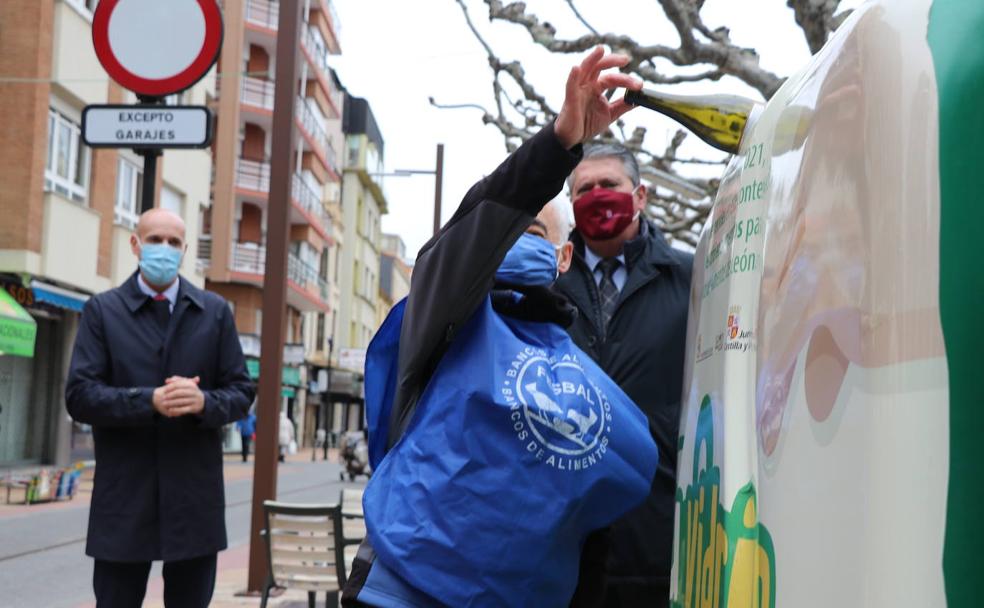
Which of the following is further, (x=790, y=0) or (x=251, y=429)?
(x=251, y=429)

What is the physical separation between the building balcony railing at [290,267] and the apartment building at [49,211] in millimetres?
13416

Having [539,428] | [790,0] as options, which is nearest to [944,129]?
[539,428]

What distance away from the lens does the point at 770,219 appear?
1517 mm

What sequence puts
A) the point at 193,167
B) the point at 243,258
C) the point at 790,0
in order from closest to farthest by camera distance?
the point at 790,0 → the point at 193,167 → the point at 243,258

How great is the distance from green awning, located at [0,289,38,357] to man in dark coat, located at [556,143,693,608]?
15.9m

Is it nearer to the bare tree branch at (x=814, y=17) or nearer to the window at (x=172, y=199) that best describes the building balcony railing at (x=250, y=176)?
the window at (x=172, y=199)

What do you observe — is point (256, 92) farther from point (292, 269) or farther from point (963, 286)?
point (963, 286)

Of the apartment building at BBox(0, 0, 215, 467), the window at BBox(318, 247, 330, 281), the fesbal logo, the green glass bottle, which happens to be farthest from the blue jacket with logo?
the window at BBox(318, 247, 330, 281)

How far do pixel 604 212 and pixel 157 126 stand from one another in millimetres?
2897

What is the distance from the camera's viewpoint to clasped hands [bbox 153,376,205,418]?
12.8 ft

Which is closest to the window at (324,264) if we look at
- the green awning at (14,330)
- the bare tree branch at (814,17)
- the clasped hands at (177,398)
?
the green awning at (14,330)

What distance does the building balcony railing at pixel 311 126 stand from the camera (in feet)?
162

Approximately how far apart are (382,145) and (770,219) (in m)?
83.0

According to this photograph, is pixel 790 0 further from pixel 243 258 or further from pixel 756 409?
pixel 243 258
